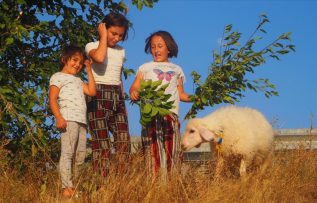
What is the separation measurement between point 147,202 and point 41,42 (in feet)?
14.4

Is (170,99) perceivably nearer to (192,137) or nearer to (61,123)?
(61,123)

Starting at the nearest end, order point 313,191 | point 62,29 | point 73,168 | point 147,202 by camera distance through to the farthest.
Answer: point 147,202
point 73,168
point 313,191
point 62,29

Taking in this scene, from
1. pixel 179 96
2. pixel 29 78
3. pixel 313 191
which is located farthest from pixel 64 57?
pixel 313 191

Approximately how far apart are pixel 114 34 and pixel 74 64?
0.61m

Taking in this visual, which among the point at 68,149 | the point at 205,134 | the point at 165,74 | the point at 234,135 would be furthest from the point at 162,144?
the point at 234,135

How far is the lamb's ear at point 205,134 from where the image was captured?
26.2ft

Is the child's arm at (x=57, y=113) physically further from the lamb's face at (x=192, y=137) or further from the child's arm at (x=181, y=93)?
the lamb's face at (x=192, y=137)

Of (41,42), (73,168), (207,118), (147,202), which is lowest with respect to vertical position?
(147,202)

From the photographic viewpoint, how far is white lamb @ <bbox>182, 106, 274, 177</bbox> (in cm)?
808

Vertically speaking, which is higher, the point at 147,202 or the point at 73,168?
the point at 73,168

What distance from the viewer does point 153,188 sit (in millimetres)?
5602

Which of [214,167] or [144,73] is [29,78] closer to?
[144,73]

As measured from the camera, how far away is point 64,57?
264 inches

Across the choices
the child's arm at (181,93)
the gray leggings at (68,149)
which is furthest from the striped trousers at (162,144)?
the gray leggings at (68,149)
